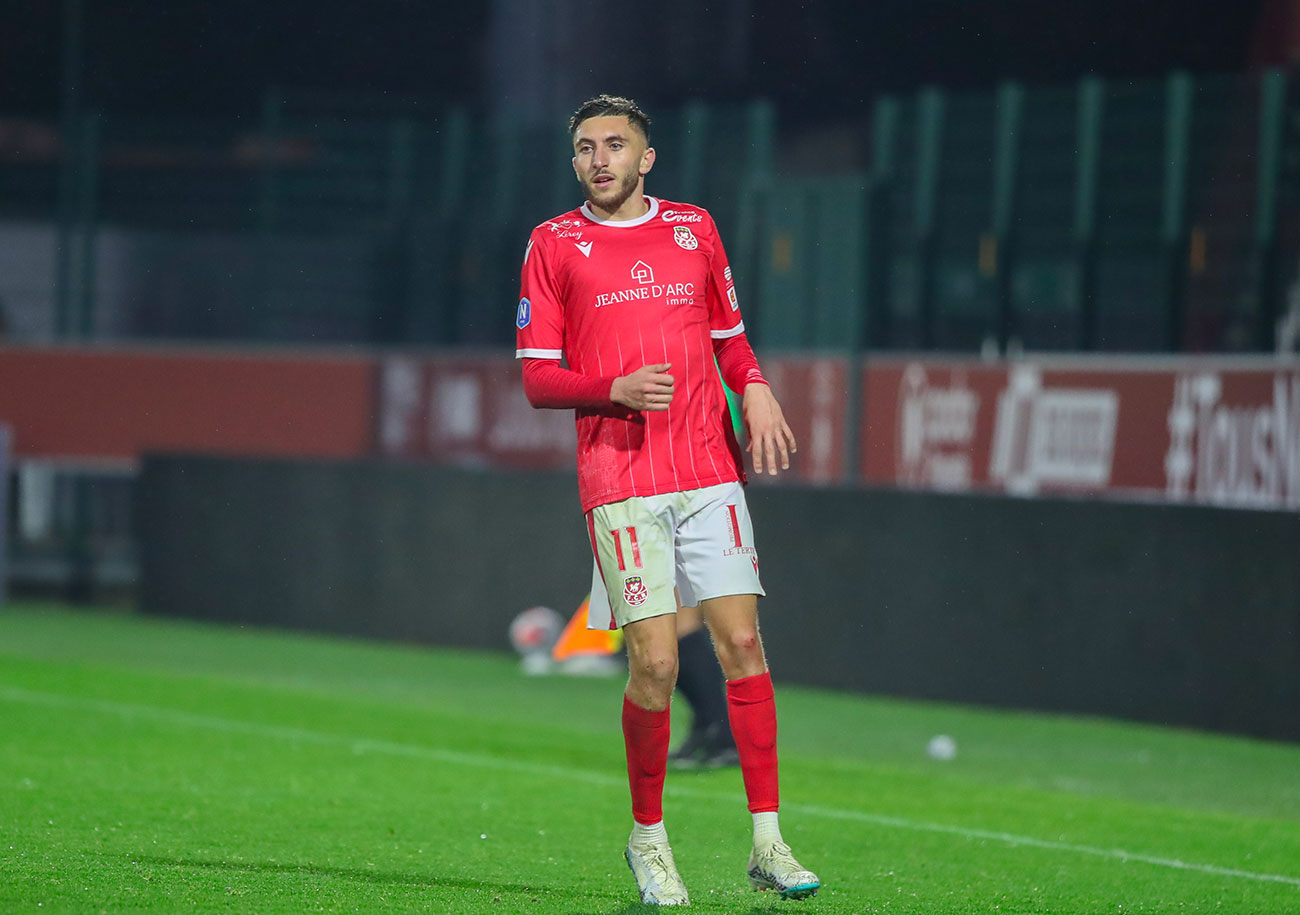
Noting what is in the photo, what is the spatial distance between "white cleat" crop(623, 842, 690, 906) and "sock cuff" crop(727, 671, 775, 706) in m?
0.45

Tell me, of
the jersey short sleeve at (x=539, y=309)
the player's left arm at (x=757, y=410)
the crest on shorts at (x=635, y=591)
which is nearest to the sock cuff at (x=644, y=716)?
the crest on shorts at (x=635, y=591)

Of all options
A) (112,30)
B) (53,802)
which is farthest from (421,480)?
(112,30)

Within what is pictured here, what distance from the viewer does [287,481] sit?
15188mm

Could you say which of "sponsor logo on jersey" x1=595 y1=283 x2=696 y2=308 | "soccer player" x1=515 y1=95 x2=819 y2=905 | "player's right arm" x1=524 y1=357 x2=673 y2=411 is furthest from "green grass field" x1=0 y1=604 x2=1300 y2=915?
"sponsor logo on jersey" x1=595 y1=283 x2=696 y2=308

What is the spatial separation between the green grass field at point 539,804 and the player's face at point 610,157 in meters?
1.95

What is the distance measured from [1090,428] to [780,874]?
371 inches

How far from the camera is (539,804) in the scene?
7.43 metres

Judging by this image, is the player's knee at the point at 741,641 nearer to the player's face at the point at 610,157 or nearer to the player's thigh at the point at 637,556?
the player's thigh at the point at 637,556

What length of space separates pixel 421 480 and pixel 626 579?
932cm

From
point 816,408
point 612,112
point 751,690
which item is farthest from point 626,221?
point 816,408

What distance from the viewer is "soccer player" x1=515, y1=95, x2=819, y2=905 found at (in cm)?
529

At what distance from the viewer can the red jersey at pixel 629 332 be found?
534 centimetres

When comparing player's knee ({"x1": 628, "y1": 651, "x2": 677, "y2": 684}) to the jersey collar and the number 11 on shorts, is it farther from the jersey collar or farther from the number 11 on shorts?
the jersey collar

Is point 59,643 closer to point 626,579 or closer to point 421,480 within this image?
point 421,480
